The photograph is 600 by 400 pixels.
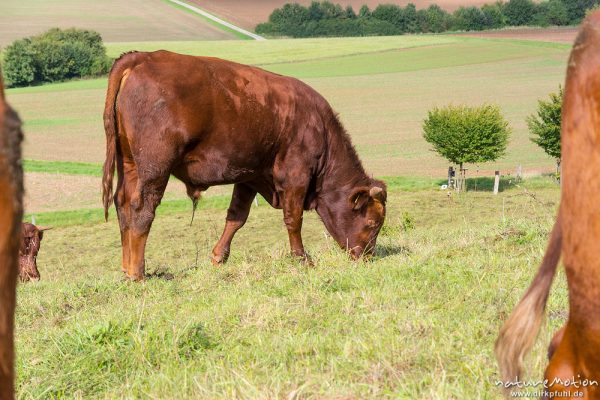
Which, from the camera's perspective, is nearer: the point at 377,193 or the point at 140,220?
the point at 140,220

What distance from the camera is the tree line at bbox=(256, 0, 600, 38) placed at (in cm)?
12462

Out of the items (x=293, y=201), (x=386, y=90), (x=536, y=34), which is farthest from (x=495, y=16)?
(x=293, y=201)

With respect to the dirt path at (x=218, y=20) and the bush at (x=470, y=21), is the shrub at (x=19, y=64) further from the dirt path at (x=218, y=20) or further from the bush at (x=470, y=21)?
the bush at (x=470, y=21)

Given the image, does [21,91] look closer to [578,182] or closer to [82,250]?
[82,250]

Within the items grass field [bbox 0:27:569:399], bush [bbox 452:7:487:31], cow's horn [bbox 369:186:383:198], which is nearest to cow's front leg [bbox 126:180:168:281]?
grass field [bbox 0:27:569:399]

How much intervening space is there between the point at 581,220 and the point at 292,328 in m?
3.01

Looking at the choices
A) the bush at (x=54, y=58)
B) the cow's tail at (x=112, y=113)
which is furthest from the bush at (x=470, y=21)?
the cow's tail at (x=112, y=113)

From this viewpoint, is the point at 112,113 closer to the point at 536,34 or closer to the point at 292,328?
the point at 292,328

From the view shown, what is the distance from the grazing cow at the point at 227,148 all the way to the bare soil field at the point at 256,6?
12032 centimetres

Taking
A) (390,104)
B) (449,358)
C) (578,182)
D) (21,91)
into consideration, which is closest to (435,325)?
(449,358)

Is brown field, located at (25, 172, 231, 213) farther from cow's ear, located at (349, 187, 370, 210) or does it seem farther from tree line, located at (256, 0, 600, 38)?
tree line, located at (256, 0, 600, 38)

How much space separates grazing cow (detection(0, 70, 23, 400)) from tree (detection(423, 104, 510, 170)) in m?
38.4

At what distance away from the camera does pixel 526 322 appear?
3074 mm

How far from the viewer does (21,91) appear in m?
81.8
